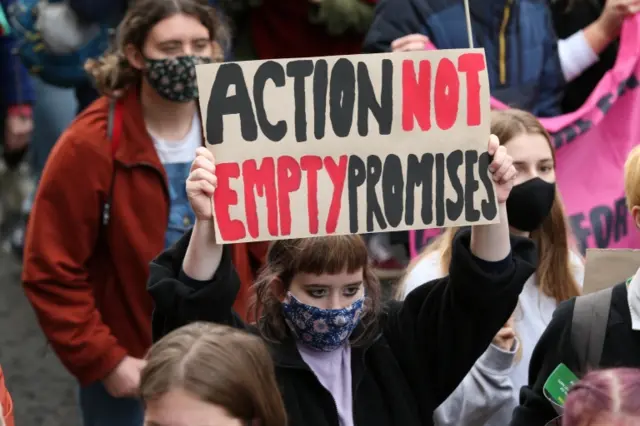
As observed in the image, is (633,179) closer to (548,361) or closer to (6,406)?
(548,361)

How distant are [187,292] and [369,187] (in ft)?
1.56

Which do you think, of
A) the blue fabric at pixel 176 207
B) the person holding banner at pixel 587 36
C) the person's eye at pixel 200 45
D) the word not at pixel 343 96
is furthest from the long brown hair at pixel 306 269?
the person holding banner at pixel 587 36

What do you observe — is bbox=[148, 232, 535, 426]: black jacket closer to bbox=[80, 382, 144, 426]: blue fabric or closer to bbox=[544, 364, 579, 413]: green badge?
bbox=[544, 364, 579, 413]: green badge

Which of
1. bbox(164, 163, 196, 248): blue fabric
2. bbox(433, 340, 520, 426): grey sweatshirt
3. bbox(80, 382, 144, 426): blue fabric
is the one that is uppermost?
bbox(164, 163, 196, 248): blue fabric

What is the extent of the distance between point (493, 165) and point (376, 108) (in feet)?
0.97

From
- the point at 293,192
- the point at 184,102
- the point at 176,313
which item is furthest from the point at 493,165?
the point at 184,102

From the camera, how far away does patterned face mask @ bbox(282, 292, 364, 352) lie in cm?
305

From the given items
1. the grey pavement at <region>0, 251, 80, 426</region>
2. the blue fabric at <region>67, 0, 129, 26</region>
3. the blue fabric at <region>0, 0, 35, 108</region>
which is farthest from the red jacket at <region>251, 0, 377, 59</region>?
the blue fabric at <region>0, 0, 35, 108</region>

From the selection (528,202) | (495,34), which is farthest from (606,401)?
(495,34)

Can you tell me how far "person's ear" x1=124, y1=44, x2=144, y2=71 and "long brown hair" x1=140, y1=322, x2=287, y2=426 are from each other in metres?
1.78

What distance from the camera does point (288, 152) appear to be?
297 cm

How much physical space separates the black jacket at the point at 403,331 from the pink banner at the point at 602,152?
1.35 meters

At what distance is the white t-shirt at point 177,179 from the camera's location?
168 inches

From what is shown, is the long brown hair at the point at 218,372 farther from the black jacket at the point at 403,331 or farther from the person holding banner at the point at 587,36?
the person holding banner at the point at 587,36
